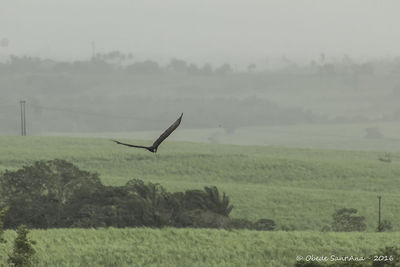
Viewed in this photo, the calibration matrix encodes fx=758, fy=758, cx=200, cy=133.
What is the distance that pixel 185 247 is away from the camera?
60.5 metres

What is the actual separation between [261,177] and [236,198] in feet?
85.0

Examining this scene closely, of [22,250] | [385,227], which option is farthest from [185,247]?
[385,227]

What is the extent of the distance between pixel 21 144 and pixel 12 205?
322ft

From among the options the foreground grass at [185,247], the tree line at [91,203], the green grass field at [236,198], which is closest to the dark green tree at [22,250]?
the foreground grass at [185,247]

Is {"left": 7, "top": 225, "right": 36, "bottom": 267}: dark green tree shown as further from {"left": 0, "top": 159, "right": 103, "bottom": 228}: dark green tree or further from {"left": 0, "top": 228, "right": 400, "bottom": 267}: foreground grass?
{"left": 0, "top": 159, "right": 103, "bottom": 228}: dark green tree

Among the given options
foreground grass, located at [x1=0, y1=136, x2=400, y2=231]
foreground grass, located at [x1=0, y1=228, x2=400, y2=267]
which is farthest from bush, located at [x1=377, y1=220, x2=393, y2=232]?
foreground grass, located at [x1=0, y1=228, x2=400, y2=267]

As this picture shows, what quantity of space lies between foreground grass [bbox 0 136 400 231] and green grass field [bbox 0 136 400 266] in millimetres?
155

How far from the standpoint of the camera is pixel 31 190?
7225 cm

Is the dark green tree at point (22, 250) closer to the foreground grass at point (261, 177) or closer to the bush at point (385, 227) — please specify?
the bush at point (385, 227)

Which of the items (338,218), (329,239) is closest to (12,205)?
(329,239)

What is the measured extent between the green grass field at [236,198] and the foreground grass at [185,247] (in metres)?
0.08

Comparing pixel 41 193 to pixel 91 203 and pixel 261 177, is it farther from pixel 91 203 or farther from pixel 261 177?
pixel 261 177

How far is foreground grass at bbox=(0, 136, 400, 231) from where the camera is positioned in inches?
4023

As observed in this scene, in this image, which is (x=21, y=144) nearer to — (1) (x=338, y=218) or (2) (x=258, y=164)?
(2) (x=258, y=164)
